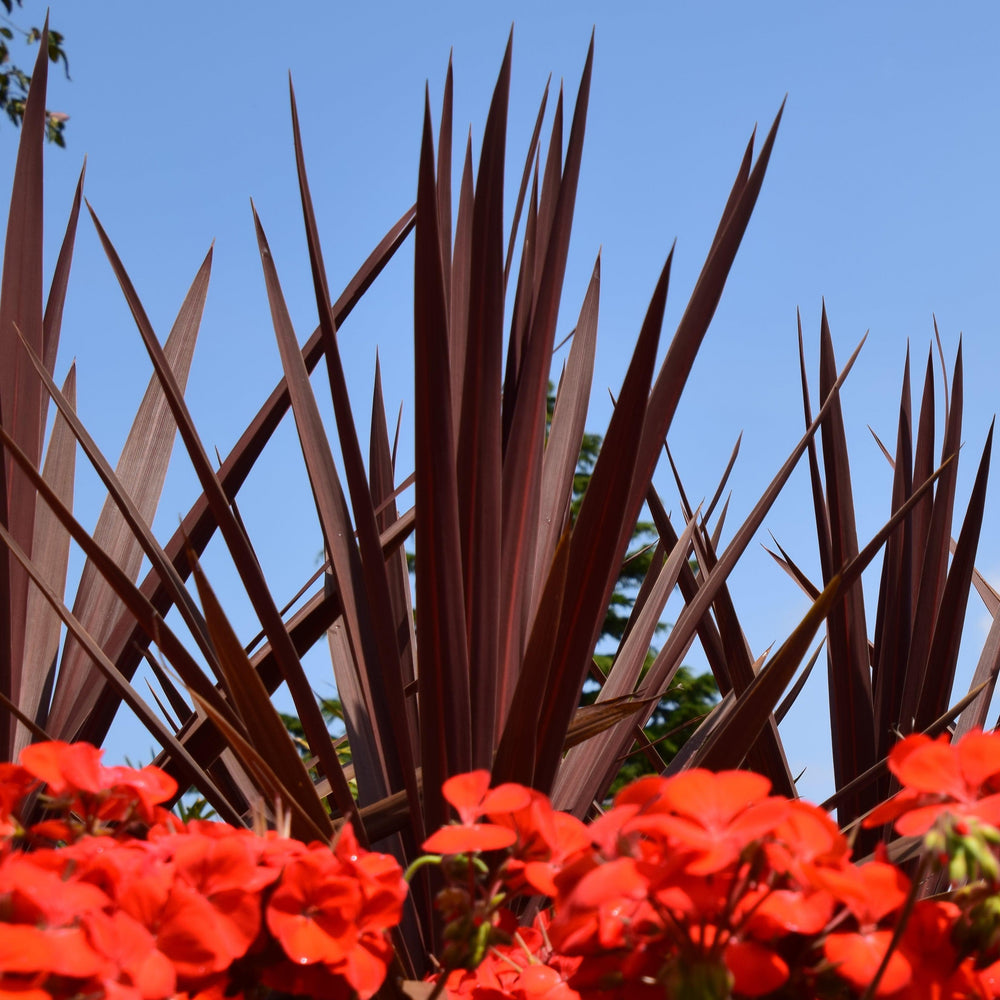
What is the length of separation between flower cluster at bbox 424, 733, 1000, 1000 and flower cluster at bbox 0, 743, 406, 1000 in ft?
0.15

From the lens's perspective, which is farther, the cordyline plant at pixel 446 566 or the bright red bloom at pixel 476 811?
the cordyline plant at pixel 446 566

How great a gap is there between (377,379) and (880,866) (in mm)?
1222

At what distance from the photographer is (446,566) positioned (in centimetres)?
72

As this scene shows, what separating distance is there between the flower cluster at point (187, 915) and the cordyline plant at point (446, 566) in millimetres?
92

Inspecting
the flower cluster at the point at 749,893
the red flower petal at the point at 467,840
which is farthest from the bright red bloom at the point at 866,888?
the red flower petal at the point at 467,840

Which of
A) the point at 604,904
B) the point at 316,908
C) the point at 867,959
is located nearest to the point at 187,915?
the point at 316,908

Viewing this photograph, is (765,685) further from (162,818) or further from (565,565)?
(162,818)

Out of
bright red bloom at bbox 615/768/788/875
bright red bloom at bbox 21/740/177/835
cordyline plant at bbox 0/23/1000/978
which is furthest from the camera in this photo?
cordyline plant at bbox 0/23/1000/978

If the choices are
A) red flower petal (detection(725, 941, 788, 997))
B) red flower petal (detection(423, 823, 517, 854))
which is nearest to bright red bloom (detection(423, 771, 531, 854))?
red flower petal (detection(423, 823, 517, 854))

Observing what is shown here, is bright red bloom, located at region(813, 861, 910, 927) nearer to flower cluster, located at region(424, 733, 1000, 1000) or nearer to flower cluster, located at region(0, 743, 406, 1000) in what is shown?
flower cluster, located at region(424, 733, 1000, 1000)

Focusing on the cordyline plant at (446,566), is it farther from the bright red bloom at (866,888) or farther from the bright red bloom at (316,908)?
the bright red bloom at (866,888)

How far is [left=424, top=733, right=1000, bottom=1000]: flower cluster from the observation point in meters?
0.40

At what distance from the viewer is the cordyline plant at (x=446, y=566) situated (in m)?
0.72

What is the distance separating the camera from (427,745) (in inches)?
A: 28.7
